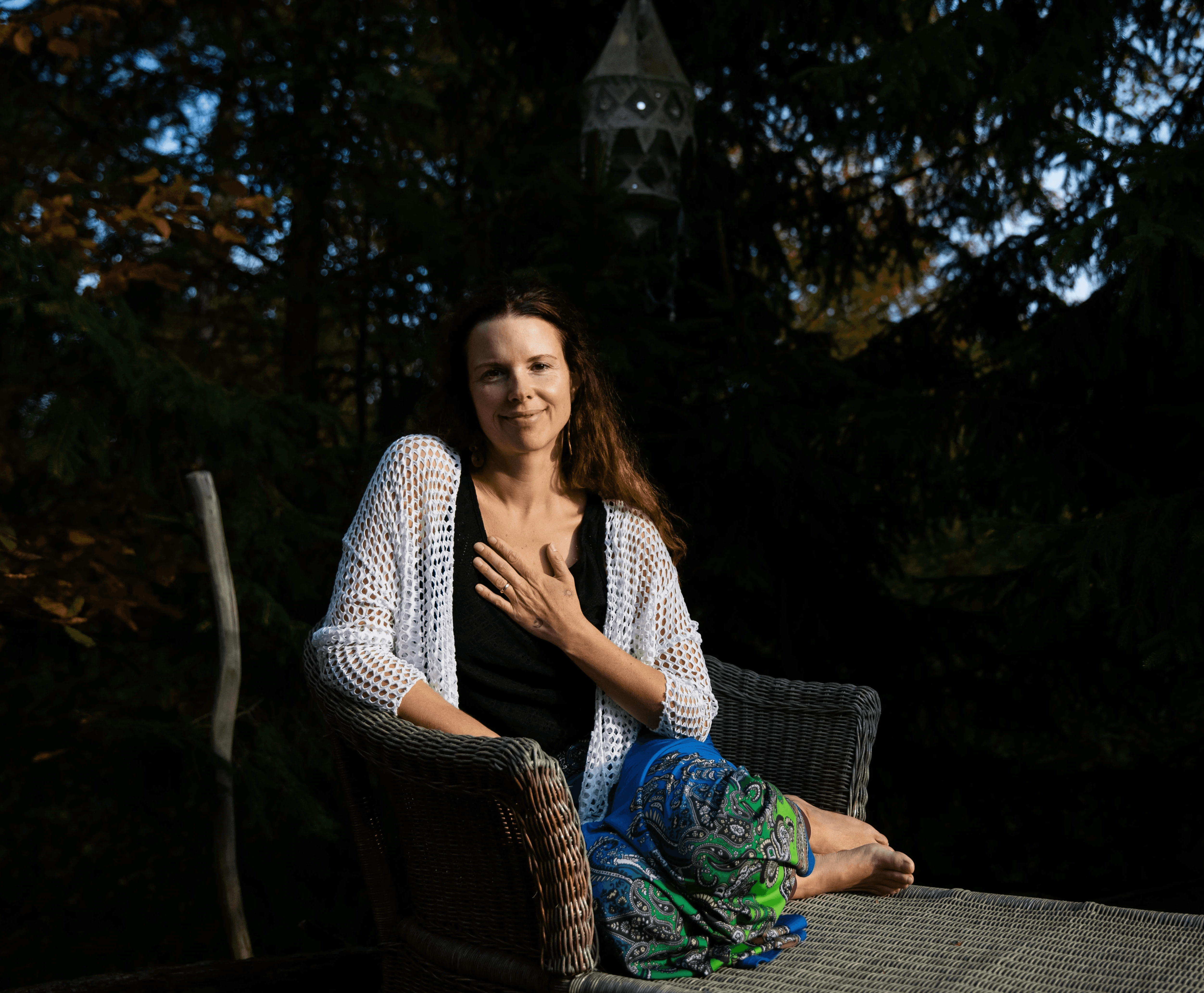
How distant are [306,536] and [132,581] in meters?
0.57

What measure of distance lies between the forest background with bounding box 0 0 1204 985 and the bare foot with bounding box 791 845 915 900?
0.98 meters

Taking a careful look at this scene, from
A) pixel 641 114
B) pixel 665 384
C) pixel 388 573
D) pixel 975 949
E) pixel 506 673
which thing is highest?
pixel 641 114

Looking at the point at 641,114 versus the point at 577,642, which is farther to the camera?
the point at 641,114

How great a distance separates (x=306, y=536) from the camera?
3691 mm

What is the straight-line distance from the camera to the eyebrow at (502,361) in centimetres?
205

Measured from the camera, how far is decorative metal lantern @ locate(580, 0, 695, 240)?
3629 mm

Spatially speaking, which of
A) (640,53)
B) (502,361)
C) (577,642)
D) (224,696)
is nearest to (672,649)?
(577,642)

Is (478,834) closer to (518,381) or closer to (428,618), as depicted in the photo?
(428,618)

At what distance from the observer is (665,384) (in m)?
3.68

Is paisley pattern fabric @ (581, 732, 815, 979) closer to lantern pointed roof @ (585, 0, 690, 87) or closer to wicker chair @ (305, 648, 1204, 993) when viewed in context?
wicker chair @ (305, 648, 1204, 993)

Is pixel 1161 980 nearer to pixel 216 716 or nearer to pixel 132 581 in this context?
pixel 216 716

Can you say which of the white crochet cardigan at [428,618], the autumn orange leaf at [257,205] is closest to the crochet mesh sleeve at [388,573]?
the white crochet cardigan at [428,618]

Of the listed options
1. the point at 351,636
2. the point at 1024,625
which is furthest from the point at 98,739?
the point at 1024,625

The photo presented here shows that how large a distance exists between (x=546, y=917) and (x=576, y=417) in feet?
3.45
